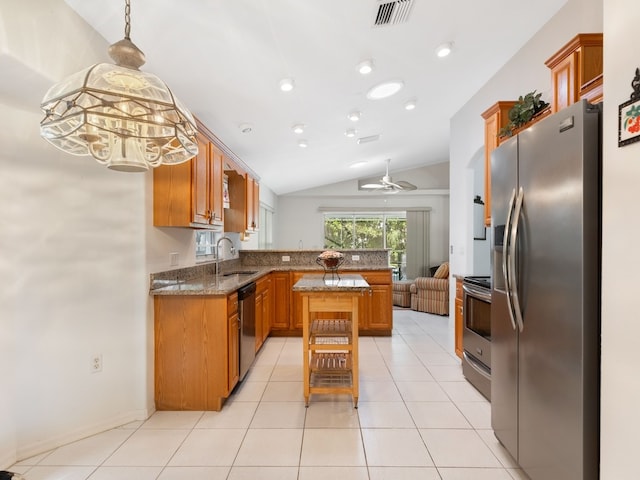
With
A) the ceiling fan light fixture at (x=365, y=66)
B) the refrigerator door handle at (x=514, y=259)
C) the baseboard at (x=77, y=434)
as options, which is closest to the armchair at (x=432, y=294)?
the ceiling fan light fixture at (x=365, y=66)

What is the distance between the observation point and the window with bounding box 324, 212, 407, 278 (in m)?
8.50

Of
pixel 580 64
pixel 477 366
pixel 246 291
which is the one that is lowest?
pixel 477 366

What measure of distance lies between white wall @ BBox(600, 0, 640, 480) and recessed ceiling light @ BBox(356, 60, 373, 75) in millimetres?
1715

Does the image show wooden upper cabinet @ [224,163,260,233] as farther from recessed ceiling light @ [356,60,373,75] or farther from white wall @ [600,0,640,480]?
white wall @ [600,0,640,480]

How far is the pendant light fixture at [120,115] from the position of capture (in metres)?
1.14

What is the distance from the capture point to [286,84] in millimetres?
2723

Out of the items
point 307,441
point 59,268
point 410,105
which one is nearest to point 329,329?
point 307,441

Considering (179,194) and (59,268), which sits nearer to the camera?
(59,268)

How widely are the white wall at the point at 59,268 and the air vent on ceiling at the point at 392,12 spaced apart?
180cm

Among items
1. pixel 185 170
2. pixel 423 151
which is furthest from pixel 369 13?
pixel 423 151

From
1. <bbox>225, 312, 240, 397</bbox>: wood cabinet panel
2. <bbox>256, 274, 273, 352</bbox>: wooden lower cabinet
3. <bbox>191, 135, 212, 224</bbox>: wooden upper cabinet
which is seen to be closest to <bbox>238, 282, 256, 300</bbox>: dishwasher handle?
<bbox>225, 312, 240, 397</bbox>: wood cabinet panel

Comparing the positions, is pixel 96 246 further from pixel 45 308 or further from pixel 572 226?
pixel 572 226

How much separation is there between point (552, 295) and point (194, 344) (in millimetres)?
2304

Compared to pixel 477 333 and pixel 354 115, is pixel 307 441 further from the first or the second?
pixel 354 115
